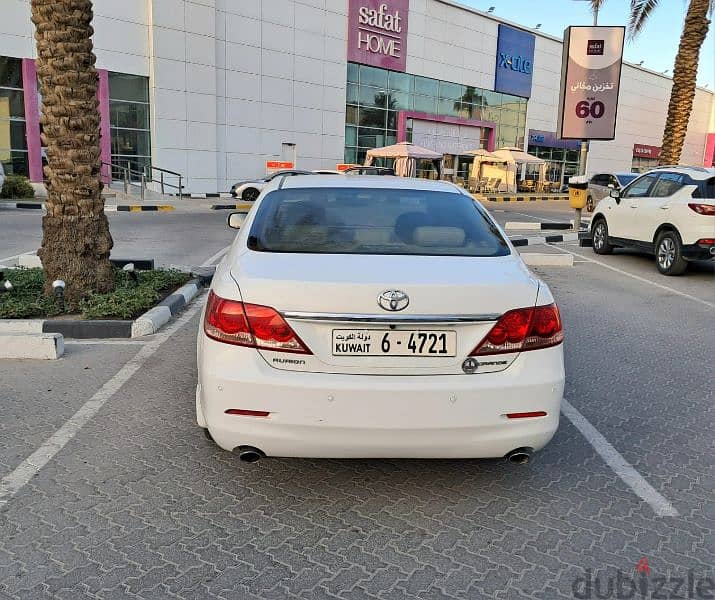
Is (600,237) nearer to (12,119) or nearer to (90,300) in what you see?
(90,300)

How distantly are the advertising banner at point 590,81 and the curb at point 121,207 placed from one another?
42.1ft

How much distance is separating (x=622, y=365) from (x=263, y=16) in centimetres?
2714

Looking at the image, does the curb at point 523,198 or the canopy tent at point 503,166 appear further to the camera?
the canopy tent at point 503,166

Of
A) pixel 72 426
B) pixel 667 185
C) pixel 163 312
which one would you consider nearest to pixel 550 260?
pixel 667 185

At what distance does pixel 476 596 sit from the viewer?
2.63 metres

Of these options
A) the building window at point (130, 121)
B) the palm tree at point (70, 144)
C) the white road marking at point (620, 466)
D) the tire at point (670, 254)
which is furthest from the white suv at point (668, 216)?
the building window at point (130, 121)

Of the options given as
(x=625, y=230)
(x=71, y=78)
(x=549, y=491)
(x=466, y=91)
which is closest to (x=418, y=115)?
(x=466, y=91)

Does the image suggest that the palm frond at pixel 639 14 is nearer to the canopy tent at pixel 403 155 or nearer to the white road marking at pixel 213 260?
the canopy tent at pixel 403 155

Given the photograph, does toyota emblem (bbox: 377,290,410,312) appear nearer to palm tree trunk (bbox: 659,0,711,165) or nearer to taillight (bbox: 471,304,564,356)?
taillight (bbox: 471,304,564,356)

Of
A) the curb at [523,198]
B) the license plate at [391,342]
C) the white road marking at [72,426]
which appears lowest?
the white road marking at [72,426]

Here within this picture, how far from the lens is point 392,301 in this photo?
2939 millimetres

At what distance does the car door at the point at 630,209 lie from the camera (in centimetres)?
1132

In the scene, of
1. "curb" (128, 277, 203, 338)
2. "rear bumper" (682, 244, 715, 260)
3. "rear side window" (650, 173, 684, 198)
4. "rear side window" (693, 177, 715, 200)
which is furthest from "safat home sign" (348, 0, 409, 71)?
"curb" (128, 277, 203, 338)

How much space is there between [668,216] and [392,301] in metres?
9.01
